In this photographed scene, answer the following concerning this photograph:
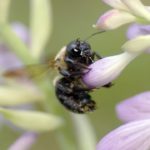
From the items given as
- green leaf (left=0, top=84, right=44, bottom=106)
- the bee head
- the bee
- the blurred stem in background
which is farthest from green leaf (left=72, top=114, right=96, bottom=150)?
the bee head

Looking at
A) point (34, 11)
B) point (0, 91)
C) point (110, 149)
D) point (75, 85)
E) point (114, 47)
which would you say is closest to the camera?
point (110, 149)

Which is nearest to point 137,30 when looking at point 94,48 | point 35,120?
point 35,120

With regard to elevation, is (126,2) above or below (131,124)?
above

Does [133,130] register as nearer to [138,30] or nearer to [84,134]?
[138,30]

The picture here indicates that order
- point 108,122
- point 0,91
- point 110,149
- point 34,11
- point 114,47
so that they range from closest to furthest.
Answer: point 110,149, point 0,91, point 34,11, point 108,122, point 114,47

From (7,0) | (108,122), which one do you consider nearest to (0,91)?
(7,0)

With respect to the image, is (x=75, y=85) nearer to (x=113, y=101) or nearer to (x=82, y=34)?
(x=113, y=101)

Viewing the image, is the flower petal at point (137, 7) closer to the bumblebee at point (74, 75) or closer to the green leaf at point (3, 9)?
the bumblebee at point (74, 75)

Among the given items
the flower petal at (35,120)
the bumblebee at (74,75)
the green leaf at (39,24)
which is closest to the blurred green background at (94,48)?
the green leaf at (39,24)
